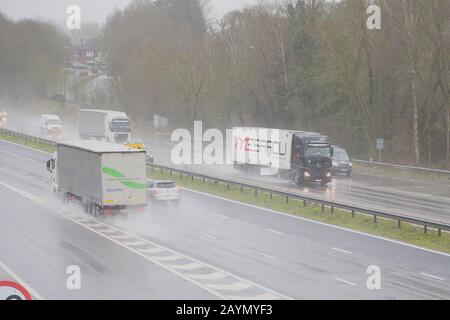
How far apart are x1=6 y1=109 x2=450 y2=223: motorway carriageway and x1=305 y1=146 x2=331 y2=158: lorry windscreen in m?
1.91

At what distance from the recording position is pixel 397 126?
6300cm

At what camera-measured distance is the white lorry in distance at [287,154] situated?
47.8 m

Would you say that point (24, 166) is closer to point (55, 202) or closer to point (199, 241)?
point (55, 202)

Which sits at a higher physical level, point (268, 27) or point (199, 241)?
point (268, 27)

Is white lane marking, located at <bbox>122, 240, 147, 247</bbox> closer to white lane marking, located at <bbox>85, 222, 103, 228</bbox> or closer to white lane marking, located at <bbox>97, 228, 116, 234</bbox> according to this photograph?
white lane marking, located at <bbox>97, 228, 116, 234</bbox>

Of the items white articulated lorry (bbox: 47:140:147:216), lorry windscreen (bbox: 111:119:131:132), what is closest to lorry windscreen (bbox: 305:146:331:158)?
white articulated lorry (bbox: 47:140:147:216)

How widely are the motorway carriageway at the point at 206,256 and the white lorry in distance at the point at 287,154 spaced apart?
931cm

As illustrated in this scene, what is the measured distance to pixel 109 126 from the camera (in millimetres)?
73750

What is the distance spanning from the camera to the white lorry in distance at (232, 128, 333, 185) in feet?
157

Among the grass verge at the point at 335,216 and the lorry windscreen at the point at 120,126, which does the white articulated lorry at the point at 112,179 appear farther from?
the lorry windscreen at the point at 120,126

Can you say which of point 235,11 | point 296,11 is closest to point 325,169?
point 296,11

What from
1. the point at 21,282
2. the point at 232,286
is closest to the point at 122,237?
the point at 21,282

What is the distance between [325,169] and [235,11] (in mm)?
73410

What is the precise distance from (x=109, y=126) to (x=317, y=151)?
30065 mm
